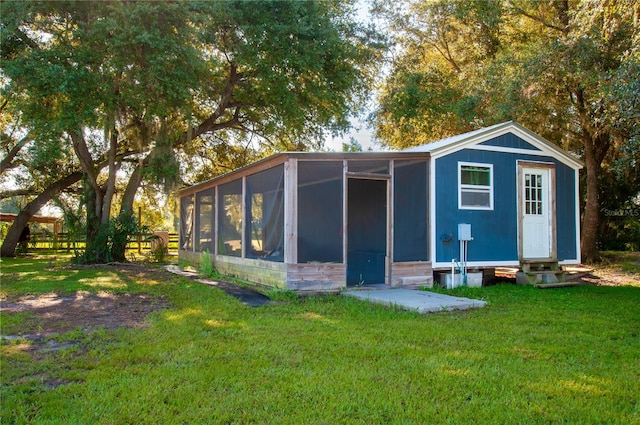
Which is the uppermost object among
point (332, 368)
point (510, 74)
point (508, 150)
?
point (510, 74)

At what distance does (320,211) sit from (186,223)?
24.2 feet

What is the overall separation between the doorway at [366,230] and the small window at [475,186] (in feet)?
4.75

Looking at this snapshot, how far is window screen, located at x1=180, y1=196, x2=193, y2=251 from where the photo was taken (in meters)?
13.5

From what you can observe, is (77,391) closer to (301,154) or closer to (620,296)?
(301,154)

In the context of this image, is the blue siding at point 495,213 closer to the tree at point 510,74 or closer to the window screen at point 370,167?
the window screen at point 370,167

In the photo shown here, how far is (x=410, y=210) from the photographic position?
835 cm

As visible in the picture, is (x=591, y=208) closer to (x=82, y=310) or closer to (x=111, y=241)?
(x=82, y=310)

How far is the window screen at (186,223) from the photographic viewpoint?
13.5 metres

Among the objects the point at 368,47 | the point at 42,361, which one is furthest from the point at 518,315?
the point at 368,47

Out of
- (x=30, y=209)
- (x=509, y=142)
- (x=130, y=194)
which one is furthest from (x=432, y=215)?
(x=30, y=209)

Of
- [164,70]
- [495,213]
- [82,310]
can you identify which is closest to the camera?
[82,310]

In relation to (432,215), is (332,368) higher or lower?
lower

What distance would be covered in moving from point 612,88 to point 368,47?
814 cm

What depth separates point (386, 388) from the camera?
3258 millimetres
